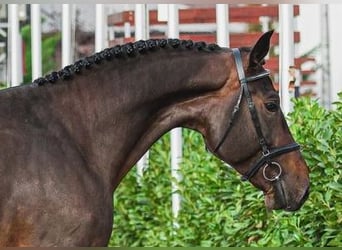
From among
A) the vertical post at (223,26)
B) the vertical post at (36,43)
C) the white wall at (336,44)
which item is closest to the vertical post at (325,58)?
the white wall at (336,44)

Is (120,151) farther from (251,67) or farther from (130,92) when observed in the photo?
(251,67)

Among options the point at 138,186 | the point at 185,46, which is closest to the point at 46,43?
the point at 138,186

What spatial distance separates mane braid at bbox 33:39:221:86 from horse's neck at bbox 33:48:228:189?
0.03 m

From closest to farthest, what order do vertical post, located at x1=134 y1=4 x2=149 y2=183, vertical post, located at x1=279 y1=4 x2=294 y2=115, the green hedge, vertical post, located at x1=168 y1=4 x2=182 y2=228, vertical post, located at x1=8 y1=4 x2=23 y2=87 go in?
the green hedge
vertical post, located at x1=279 y1=4 x2=294 y2=115
vertical post, located at x1=168 y1=4 x2=182 y2=228
vertical post, located at x1=134 y1=4 x2=149 y2=183
vertical post, located at x1=8 y1=4 x2=23 y2=87

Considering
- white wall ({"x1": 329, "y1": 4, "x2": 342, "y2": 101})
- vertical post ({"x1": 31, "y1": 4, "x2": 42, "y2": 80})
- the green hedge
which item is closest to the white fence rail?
vertical post ({"x1": 31, "y1": 4, "x2": 42, "y2": 80})

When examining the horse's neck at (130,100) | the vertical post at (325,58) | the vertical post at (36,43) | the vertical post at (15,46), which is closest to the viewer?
the horse's neck at (130,100)

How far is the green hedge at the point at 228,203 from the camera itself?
7305mm

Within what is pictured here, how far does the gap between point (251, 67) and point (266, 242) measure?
2070mm

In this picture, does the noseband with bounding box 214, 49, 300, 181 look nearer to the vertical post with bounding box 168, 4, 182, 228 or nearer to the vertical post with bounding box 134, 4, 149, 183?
the vertical post with bounding box 168, 4, 182, 228

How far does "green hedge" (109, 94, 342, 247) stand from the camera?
288 inches

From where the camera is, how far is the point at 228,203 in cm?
845

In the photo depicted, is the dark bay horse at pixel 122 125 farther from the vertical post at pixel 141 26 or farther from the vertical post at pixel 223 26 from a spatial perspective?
the vertical post at pixel 141 26

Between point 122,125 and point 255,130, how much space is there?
0.56 meters

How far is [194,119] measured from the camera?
19.5ft
